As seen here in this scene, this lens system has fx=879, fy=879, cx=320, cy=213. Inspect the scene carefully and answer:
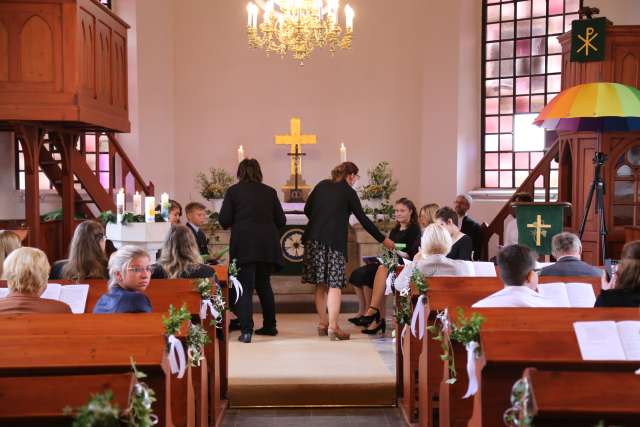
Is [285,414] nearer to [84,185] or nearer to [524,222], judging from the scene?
[524,222]

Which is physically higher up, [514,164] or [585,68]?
[585,68]

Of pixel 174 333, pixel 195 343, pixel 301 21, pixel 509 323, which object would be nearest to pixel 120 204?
pixel 195 343

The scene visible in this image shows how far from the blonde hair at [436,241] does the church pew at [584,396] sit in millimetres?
3234

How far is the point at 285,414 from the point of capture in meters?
6.07

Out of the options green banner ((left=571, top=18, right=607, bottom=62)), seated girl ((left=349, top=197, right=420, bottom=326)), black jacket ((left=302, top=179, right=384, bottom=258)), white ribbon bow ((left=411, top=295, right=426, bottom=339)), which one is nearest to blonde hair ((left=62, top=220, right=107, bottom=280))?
white ribbon bow ((left=411, top=295, right=426, bottom=339))

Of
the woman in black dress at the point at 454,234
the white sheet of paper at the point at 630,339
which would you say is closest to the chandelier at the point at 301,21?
the woman in black dress at the point at 454,234

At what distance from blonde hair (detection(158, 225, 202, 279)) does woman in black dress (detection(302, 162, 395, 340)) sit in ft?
7.25

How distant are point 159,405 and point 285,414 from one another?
2.42 m

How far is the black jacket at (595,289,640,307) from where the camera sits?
472 cm

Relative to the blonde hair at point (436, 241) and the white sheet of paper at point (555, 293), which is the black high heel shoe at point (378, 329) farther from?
the white sheet of paper at point (555, 293)

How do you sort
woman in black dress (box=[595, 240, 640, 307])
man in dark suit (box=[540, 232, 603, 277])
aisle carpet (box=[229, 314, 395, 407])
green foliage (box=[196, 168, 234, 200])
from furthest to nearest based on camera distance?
green foliage (box=[196, 168, 234, 200])
aisle carpet (box=[229, 314, 395, 407])
man in dark suit (box=[540, 232, 603, 277])
woman in black dress (box=[595, 240, 640, 307])

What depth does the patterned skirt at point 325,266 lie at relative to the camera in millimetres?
8266

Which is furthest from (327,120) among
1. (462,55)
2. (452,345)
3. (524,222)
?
(452,345)

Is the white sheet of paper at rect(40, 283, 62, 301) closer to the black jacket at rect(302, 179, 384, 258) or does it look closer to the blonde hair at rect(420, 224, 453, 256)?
the blonde hair at rect(420, 224, 453, 256)
